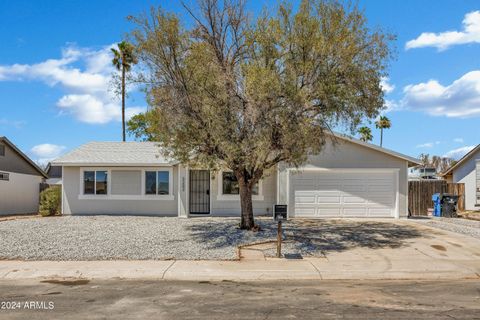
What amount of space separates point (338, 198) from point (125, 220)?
9.64 m

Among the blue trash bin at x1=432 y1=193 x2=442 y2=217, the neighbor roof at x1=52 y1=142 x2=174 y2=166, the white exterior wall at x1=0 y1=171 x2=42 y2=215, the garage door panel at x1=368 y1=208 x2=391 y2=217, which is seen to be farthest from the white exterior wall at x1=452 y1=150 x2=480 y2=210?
the white exterior wall at x1=0 y1=171 x2=42 y2=215

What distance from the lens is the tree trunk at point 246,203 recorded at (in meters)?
15.3

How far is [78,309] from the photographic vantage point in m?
7.25

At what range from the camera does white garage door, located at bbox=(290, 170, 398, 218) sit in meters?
21.0

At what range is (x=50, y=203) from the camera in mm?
22609

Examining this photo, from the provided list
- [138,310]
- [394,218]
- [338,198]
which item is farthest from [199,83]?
[394,218]

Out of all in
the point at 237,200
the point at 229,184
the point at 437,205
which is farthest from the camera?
the point at 437,205

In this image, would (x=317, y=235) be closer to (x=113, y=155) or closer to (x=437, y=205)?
(x=437, y=205)

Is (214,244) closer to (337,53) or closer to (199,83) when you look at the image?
(199,83)

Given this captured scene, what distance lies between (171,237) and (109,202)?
27.4 ft

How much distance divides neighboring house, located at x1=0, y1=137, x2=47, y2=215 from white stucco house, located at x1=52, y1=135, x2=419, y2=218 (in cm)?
737

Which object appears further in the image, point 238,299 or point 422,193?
point 422,193

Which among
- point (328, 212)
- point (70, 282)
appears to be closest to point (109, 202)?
point (328, 212)


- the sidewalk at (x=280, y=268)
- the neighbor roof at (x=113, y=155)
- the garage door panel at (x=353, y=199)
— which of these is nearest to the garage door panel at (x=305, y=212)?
the garage door panel at (x=353, y=199)
